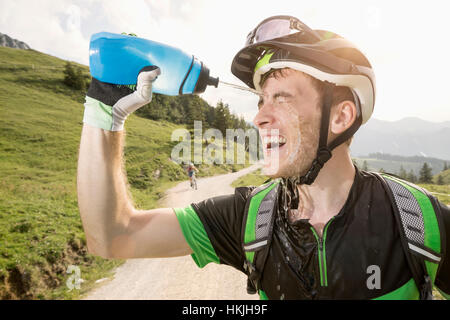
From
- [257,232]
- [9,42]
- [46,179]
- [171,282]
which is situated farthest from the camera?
[9,42]

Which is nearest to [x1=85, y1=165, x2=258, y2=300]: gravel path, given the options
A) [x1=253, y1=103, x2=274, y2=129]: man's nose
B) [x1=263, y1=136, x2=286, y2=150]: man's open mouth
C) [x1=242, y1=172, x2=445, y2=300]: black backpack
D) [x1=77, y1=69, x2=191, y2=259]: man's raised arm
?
[x1=242, y1=172, x2=445, y2=300]: black backpack

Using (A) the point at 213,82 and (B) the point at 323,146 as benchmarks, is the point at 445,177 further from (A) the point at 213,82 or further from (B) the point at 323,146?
(A) the point at 213,82

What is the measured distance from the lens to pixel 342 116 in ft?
8.58

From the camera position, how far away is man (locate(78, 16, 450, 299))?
81.3 inches

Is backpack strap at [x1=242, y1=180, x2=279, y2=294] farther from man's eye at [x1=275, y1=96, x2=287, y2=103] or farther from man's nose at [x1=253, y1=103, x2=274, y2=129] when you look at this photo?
man's eye at [x1=275, y1=96, x2=287, y2=103]

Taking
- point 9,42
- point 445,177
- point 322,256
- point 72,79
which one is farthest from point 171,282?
point 9,42

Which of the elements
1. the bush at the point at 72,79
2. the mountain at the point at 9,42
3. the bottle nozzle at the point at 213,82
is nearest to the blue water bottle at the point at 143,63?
the bottle nozzle at the point at 213,82

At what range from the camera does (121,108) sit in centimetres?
213

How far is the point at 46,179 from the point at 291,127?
80.3 feet

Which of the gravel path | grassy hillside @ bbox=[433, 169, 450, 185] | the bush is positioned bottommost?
grassy hillside @ bbox=[433, 169, 450, 185]

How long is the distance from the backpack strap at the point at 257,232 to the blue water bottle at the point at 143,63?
1382 mm

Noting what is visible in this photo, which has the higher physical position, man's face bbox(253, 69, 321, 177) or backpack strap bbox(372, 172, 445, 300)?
man's face bbox(253, 69, 321, 177)

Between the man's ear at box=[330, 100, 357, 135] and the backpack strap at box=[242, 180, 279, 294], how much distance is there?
990mm
